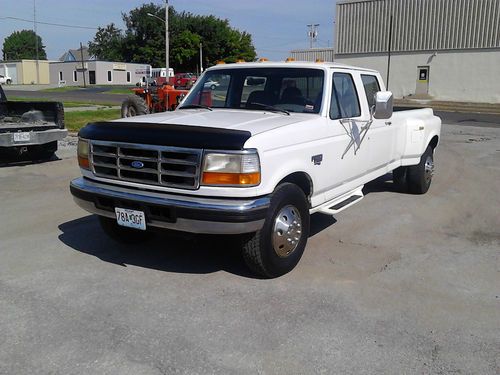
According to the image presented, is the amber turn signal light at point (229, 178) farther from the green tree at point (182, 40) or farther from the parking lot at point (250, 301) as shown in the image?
the green tree at point (182, 40)

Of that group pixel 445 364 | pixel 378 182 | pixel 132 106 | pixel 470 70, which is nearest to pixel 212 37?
pixel 470 70

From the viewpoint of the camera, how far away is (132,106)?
46.3 feet

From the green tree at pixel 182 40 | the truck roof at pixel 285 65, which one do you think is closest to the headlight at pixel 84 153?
the truck roof at pixel 285 65

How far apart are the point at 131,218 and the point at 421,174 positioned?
4998 millimetres

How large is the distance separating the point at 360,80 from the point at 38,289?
13.6ft

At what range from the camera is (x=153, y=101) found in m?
16.1

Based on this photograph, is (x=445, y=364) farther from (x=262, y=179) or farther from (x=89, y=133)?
(x=89, y=133)

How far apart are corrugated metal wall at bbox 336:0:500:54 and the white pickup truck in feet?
116

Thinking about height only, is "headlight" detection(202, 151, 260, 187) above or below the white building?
below

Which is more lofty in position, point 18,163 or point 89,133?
point 89,133

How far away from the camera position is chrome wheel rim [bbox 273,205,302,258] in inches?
174

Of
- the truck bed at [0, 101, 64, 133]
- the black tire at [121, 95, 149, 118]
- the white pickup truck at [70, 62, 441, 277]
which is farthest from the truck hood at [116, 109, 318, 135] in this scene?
the black tire at [121, 95, 149, 118]

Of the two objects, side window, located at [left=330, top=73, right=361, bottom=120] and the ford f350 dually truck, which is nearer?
side window, located at [left=330, top=73, right=361, bottom=120]

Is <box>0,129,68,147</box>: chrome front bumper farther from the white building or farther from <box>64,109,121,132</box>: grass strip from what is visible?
the white building
